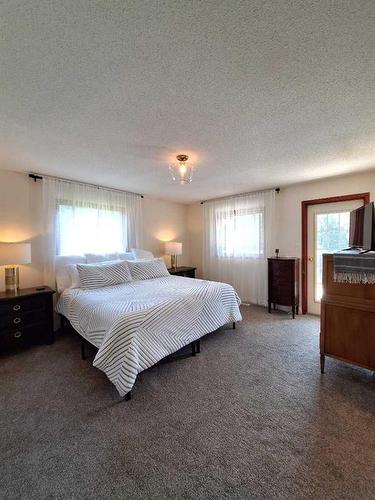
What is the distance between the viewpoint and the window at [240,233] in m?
4.47

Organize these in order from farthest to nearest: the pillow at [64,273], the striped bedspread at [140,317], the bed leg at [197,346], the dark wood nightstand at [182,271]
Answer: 1. the dark wood nightstand at [182,271]
2. the pillow at [64,273]
3. the bed leg at [197,346]
4. the striped bedspread at [140,317]

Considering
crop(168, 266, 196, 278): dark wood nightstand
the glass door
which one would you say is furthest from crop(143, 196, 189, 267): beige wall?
the glass door

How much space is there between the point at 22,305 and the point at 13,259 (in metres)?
0.58

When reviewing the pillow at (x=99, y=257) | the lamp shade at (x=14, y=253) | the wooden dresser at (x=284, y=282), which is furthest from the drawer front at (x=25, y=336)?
the wooden dresser at (x=284, y=282)

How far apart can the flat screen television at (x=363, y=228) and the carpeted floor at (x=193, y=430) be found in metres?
1.28

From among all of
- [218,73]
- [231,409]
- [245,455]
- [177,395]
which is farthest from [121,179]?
[245,455]

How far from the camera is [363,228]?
7.53 ft

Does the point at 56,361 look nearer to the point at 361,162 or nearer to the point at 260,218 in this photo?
the point at 260,218

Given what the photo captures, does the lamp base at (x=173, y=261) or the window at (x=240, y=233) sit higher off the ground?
the window at (x=240, y=233)

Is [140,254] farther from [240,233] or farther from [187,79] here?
[187,79]

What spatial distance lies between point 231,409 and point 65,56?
8.37ft

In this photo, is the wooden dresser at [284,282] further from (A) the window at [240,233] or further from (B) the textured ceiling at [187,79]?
(B) the textured ceiling at [187,79]

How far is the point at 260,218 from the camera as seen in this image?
14.5 ft

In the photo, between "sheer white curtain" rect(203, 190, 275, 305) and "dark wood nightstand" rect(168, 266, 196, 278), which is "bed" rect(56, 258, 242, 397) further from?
"sheer white curtain" rect(203, 190, 275, 305)
